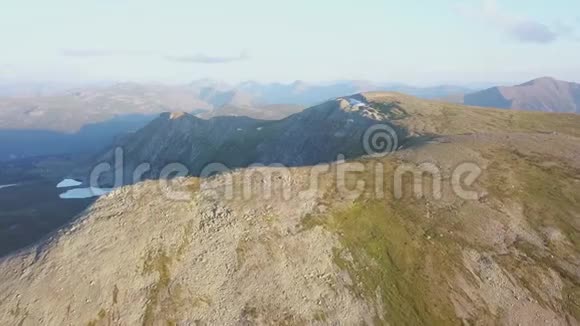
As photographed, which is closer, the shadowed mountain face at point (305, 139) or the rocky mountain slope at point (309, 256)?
the rocky mountain slope at point (309, 256)

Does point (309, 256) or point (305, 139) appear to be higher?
point (309, 256)

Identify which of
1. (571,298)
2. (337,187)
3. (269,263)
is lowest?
(571,298)

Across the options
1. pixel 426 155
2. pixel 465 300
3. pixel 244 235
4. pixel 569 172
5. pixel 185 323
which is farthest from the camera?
pixel 426 155

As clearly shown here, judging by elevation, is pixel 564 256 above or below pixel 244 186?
below

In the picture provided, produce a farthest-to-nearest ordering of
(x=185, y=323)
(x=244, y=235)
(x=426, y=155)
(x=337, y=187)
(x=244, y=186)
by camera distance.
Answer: (x=426, y=155) → (x=337, y=187) → (x=244, y=186) → (x=244, y=235) → (x=185, y=323)

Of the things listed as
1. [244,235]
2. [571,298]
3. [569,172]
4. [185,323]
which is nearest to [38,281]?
[185,323]

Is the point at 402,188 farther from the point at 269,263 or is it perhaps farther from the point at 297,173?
the point at 269,263

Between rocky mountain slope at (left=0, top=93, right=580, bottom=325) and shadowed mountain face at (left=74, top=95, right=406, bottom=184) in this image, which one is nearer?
rocky mountain slope at (left=0, top=93, right=580, bottom=325)

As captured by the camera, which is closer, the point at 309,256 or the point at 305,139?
the point at 309,256
